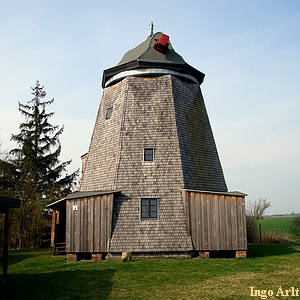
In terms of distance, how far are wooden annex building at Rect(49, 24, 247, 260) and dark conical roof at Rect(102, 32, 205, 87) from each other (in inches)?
1.5

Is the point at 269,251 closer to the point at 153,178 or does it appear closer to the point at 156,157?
the point at 153,178

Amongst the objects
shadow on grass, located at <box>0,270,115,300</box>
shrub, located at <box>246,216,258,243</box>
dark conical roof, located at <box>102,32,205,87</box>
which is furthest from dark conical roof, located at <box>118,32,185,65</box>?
shrub, located at <box>246,216,258,243</box>

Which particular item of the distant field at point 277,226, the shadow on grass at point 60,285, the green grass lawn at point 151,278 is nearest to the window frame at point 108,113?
the green grass lawn at point 151,278

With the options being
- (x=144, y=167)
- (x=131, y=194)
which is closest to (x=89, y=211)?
(x=131, y=194)

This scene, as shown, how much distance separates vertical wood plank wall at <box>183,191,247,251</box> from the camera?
1262cm

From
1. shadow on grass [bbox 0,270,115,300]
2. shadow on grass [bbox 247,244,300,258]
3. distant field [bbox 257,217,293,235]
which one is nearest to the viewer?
shadow on grass [bbox 0,270,115,300]

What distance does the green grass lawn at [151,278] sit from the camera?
736 cm

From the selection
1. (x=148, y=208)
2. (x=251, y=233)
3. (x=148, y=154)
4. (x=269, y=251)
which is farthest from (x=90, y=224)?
(x=251, y=233)

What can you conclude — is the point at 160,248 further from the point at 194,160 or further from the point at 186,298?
the point at 186,298

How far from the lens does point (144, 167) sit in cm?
1338

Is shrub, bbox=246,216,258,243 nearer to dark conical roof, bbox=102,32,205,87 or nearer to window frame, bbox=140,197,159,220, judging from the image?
dark conical roof, bbox=102,32,205,87

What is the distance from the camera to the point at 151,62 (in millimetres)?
14609

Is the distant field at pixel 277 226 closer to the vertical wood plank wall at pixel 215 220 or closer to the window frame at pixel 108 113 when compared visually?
the vertical wood plank wall at pixel 215 220

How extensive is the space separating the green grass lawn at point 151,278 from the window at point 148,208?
154cm
